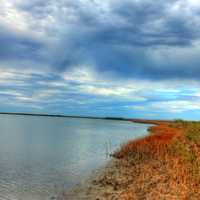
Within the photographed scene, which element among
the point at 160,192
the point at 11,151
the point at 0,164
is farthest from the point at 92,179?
the point at 11,151

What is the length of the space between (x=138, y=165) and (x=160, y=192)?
7524 mm

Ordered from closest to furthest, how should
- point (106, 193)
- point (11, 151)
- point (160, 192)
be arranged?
point (160, 192), point (106, 193), point (11, 151)

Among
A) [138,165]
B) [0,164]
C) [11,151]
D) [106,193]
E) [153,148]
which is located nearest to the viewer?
[106,193]

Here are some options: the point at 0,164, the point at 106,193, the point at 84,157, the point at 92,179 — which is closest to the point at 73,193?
the point at 106,193

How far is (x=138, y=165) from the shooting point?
19406mm

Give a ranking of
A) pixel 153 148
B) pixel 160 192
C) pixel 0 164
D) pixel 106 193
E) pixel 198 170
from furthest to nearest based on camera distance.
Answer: pixel 153 148 < pixel 0 164 < pixel 198 170 < pixel 106 193 < pixel 160 192

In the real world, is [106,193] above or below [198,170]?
below

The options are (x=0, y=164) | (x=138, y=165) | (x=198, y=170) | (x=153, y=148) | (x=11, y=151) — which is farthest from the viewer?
(x=11, y=151)

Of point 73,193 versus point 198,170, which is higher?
point 198,170

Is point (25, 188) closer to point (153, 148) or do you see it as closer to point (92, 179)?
point (92, 179)

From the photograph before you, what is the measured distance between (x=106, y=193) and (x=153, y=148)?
39.6 feet

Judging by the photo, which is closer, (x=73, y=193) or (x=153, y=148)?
(x=73, y=193)

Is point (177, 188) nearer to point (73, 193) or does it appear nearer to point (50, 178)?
point (73, 193)

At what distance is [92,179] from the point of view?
17.0 m
